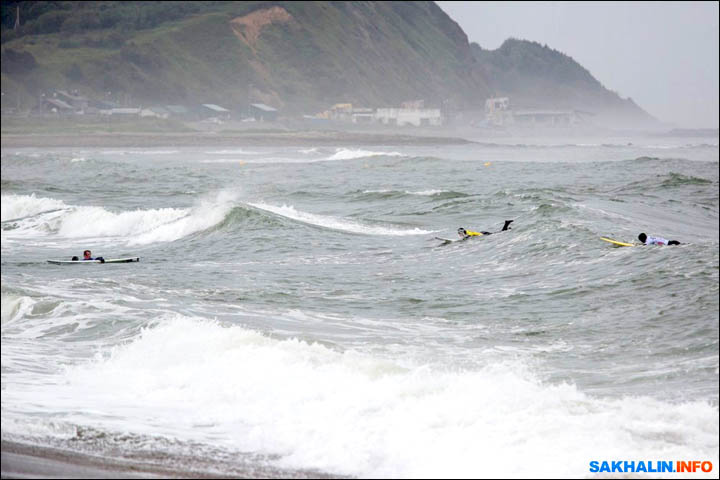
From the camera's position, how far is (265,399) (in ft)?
37.5

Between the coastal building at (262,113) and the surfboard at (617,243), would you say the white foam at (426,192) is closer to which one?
the surfboard at (617,243)

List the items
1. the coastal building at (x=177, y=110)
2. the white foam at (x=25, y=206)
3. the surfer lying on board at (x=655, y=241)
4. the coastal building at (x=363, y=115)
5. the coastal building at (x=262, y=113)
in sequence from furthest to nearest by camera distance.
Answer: the coastal building at (x=363, y=115)
the coastal building at (x=262, y=113)
the coastal building at (x=177, y=110)
the white foam at (x=25, y=206)
the surfer lying on board at (x=655, y=241)

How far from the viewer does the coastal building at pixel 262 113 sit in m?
148

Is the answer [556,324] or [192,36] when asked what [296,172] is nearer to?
[556,324]

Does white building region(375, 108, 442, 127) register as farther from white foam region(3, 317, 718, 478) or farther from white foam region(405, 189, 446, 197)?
white foam region(3, 317, 718, 478)

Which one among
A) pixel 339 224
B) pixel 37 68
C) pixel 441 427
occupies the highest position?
A: pixel 37 68

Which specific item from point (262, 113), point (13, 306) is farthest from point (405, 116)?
point (13, 306)

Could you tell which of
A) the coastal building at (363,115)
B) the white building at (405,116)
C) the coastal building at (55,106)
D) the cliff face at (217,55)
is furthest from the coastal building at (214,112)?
the white building at (405,116)

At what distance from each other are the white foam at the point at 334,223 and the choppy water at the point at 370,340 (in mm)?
178

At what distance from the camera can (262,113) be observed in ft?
487

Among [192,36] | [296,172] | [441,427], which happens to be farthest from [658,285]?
[192,36]

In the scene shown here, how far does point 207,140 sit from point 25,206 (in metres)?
79.6

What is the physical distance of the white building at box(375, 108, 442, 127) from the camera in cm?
16338

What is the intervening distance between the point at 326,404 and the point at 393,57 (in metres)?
190
